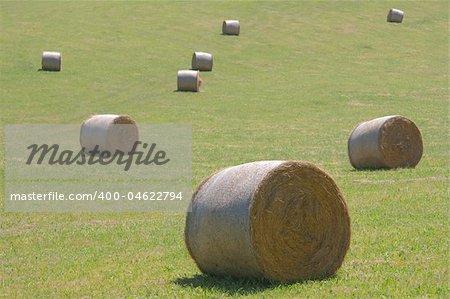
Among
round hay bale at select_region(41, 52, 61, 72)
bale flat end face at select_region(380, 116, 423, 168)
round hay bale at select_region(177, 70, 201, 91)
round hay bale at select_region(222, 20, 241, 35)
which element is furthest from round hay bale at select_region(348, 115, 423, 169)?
round hay bale at select_region(222, 20, 241, 35)

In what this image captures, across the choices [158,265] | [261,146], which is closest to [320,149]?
[261,146]

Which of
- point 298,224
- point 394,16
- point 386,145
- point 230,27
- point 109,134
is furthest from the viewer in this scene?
point 394,16

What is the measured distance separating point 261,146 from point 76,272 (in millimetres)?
17667

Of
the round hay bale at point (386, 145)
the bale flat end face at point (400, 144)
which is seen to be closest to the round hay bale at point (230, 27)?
the round hay bale at point (386, 145)

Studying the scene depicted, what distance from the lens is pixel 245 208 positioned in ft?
40.0

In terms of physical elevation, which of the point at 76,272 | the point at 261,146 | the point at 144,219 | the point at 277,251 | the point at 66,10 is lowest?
the point at 66,10

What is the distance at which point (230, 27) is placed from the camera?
66875 millimetres

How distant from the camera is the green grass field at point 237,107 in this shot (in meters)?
13.3

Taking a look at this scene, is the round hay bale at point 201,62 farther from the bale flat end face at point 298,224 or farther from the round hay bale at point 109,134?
the bale flat end face at point 298,224

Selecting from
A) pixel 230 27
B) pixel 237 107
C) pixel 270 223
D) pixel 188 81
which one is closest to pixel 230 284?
pixel 270 223

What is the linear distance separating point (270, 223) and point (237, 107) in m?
30.8

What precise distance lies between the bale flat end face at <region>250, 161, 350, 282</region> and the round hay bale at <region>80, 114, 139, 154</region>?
57.8ft

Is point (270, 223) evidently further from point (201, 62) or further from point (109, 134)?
point (201, 62)

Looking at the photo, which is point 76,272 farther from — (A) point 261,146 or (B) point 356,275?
(A) point 261,146
